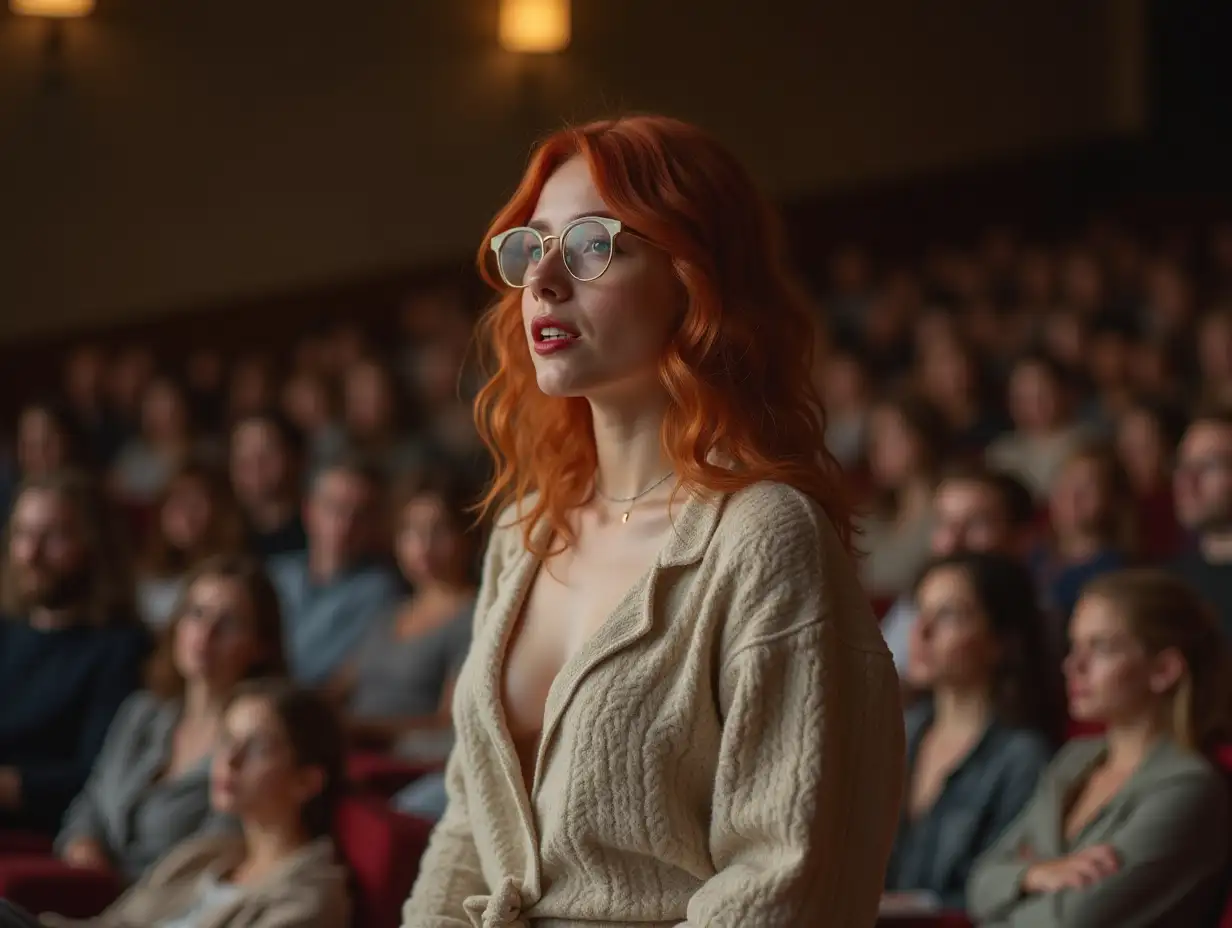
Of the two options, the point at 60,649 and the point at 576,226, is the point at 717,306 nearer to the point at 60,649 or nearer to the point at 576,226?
the point at 576,226

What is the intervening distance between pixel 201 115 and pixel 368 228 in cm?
47

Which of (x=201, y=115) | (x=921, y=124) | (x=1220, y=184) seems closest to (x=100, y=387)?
(x=201, y=115)

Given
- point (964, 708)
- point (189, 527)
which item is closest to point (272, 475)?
point (189, 527)

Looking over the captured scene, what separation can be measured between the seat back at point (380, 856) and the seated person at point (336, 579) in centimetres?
70

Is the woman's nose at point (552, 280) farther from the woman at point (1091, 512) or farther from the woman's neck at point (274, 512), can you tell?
the woman's neck at point (274, 512)

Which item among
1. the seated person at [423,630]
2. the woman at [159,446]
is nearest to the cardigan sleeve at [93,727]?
the seated person at [423,630]

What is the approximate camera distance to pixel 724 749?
0.73 meters

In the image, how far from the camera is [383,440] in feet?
9.11

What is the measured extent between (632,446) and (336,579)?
1267mm

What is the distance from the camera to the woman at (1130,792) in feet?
3.54

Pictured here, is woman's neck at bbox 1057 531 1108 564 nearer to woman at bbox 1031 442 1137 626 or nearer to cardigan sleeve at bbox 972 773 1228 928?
woman at bbox 1031 442 1137 626

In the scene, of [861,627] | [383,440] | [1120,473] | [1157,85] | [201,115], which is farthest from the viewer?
[1157,85]

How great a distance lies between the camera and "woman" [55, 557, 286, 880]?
4.77 ft

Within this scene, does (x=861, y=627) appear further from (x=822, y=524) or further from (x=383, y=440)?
(x=383, y=440)
